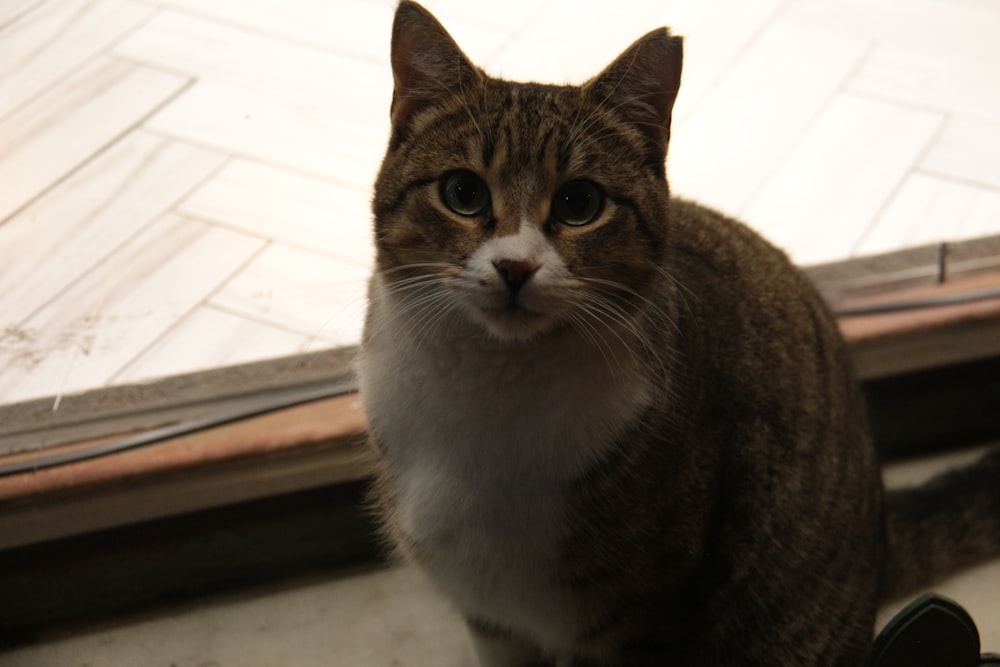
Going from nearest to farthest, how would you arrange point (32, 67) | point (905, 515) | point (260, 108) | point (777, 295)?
point (777, 295) < point (905, 515) < point (32, 67) < point (260, 108)

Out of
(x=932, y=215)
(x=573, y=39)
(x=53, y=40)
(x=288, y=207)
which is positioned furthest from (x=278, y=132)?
(x=932, y=215)

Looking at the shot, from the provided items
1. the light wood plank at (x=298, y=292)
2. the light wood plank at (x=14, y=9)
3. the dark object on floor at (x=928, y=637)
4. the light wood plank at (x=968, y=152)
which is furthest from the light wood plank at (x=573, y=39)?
the dark object on floor at (x=928, y=637)

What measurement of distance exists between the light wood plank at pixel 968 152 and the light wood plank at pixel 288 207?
3.23 ft

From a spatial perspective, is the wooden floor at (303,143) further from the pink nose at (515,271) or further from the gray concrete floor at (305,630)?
the pink nose at (515,271)

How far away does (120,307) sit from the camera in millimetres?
1659

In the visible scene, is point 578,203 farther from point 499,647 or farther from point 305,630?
point 305,630

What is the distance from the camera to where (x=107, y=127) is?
1.77 metres

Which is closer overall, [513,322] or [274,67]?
[513,322]

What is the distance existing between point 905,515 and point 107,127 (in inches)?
51.5

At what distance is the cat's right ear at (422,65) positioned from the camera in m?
1.13

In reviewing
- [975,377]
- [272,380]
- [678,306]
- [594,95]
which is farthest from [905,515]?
[272,380]

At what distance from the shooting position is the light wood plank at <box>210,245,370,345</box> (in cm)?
171

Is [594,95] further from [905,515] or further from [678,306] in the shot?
[905,515]

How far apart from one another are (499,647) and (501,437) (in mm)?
377
